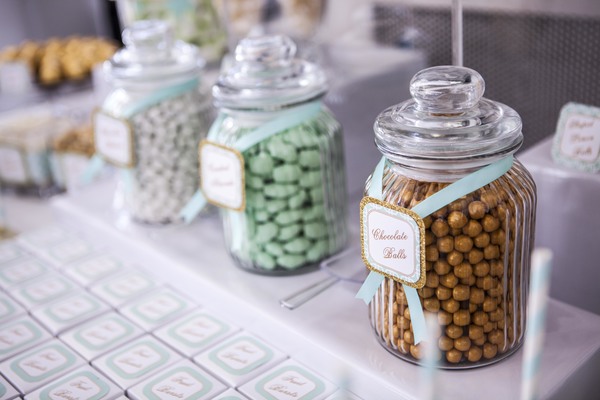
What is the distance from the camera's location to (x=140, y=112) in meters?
1.08

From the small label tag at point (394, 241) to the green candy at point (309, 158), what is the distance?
0.19 meters

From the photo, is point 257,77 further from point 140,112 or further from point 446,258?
point 446,258

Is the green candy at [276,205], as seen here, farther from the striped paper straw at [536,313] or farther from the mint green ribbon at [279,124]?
the striped paper straw at [536,313]

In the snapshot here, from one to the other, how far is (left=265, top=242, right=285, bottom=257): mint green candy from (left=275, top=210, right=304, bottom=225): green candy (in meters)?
0.04

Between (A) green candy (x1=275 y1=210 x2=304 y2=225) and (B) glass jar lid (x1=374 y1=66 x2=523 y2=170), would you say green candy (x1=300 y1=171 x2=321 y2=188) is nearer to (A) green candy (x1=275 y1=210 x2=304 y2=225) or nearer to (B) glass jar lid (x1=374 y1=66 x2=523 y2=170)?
(A) green candy (x1=275 y1=210 x2=304 y2=225)

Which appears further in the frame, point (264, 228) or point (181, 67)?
point (181, 67)

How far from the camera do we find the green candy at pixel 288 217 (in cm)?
90

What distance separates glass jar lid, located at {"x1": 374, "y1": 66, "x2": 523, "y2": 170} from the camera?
0.67 meters

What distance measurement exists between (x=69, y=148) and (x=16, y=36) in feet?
6.44

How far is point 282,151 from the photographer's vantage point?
2.91ft

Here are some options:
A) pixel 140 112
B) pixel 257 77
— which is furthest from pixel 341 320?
pixel 140 112

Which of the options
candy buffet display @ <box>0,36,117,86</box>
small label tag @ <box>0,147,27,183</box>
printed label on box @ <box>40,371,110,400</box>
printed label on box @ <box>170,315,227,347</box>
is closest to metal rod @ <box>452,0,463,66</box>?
printed label on box @ <box>170,315,227,347</box>

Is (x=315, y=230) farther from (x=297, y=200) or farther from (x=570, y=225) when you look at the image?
(x=570, y=225)

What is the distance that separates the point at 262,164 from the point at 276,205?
2.3 inches
